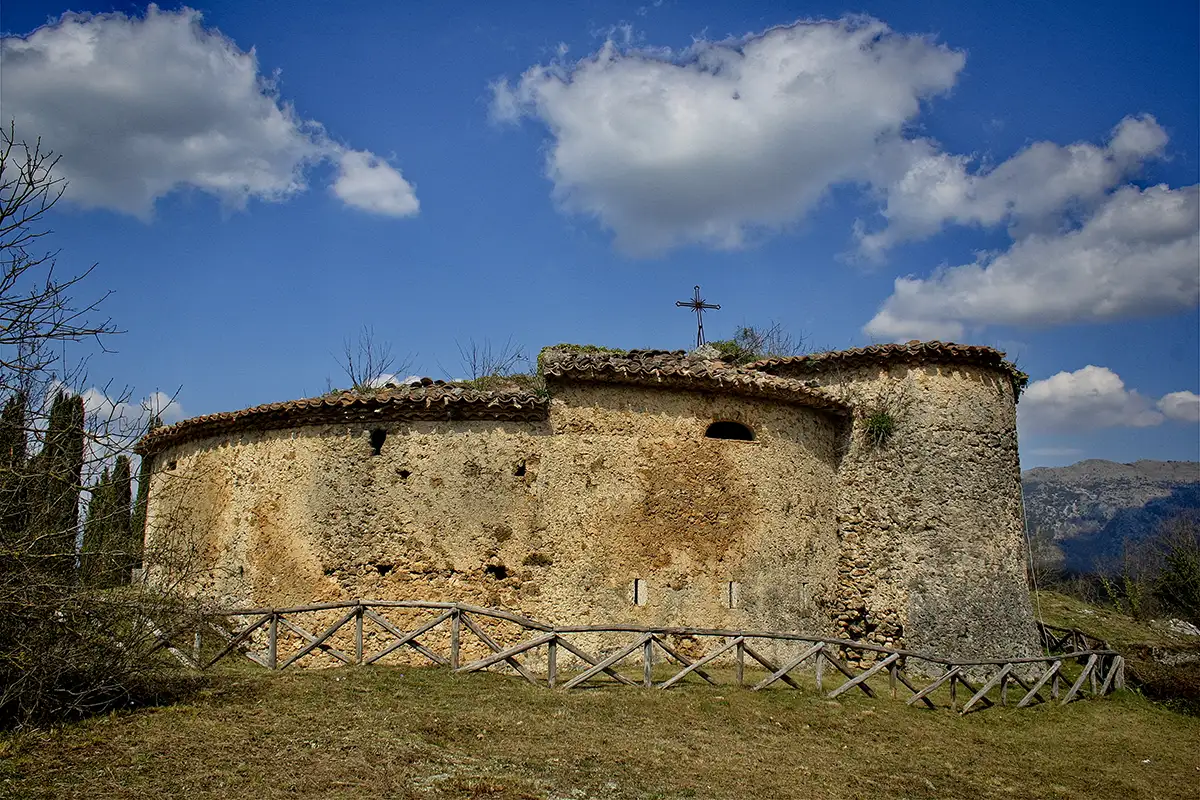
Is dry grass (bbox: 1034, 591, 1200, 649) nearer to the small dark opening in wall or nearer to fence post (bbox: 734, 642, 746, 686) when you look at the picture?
the small dark opening in wall

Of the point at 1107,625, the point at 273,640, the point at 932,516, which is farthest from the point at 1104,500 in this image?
the point at 273,640

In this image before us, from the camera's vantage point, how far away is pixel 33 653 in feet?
26.4

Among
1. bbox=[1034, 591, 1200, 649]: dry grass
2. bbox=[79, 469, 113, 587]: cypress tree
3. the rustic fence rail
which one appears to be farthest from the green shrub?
bbox=[79, 469, 113, 587]: cypress tree

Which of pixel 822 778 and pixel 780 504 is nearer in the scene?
pixel 822 778

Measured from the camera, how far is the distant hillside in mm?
147625

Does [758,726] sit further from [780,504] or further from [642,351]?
[642,351]

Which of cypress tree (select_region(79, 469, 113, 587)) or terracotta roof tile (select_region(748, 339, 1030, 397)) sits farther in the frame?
terracotta roof tile (select_region(748, 339, 1030, 397))

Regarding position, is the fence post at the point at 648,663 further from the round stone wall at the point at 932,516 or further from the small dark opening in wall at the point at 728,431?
the round stone wall at the point at 932,516

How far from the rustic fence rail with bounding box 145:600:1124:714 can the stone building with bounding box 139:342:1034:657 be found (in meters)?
0.39

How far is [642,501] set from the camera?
13.7 meters

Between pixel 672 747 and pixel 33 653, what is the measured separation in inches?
257

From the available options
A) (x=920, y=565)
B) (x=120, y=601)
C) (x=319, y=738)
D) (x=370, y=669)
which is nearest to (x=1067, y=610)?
(x=920, y=565)

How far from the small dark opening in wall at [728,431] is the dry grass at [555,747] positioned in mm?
4558

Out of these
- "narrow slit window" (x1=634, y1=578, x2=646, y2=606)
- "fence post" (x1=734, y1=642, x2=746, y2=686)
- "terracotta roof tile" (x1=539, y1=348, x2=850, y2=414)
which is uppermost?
"terracotta roof tile" (x1=539, y1=348, x2=850, y2=414)
